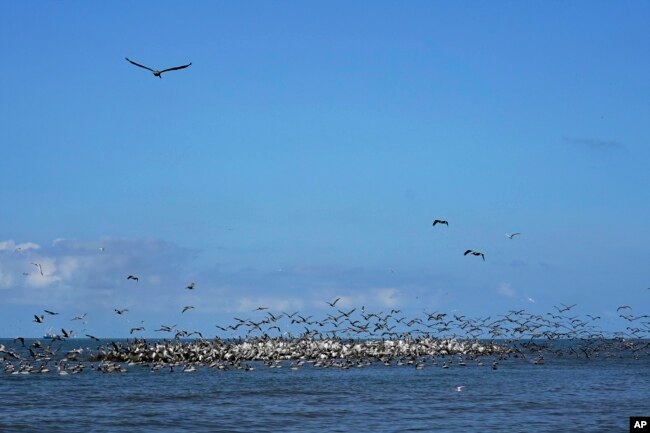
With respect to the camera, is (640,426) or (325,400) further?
(325,400)

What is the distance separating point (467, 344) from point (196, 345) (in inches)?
1090

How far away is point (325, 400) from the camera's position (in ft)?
130

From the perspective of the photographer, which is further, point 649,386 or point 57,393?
point 649,386

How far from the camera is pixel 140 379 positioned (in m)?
51.8

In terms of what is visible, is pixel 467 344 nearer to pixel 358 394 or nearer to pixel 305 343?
pixel 305 343

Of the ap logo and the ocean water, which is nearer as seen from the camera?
the ap logo

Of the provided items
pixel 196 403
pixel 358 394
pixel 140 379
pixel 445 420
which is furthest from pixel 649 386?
pixel 140 379

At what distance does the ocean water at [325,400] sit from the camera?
31297 millimetres

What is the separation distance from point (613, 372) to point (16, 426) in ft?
138

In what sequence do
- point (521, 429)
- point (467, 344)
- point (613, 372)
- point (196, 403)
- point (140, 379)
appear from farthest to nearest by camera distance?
point (467, 344) < point (613, 372) < point (140, 379) < point (196, 403) < point (521, 429)

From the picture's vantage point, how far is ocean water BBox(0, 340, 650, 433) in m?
31.3

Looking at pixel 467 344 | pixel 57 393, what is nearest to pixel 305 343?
pixel 467 344

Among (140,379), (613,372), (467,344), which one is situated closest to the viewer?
(140,379)

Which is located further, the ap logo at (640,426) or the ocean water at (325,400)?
the ocean water at (325,400)
